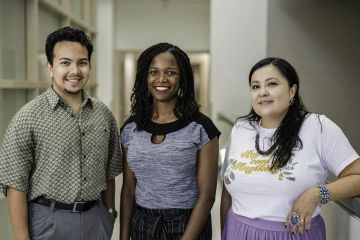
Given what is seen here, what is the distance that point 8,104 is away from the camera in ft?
10.5

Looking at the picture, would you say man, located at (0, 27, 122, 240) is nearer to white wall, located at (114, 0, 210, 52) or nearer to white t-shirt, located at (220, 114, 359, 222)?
white t-shirt, located at (220, 114, 359, 222)

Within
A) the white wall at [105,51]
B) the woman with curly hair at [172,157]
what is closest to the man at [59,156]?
the woman with curly hair at [172,157]

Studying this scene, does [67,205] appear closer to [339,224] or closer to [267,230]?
[267,230]

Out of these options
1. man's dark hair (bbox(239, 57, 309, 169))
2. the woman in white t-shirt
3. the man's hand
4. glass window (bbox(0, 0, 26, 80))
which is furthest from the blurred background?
the man's hand

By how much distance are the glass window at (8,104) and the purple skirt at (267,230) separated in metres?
2.20

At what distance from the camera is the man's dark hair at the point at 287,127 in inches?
56.1

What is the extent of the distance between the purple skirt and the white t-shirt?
3 centimetres

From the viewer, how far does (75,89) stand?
1.65 metres

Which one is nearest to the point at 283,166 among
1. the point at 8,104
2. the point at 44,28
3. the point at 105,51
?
the point at 8,104

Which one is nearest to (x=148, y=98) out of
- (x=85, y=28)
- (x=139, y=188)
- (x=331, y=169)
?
(x=139, y=188)

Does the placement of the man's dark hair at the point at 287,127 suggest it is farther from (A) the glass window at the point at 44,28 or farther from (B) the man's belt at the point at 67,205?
(A) the glass window at the point at 44,28

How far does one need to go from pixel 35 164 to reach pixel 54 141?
0.13m

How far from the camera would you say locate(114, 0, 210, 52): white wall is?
27.8 feet

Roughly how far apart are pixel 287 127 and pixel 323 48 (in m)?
1.96
